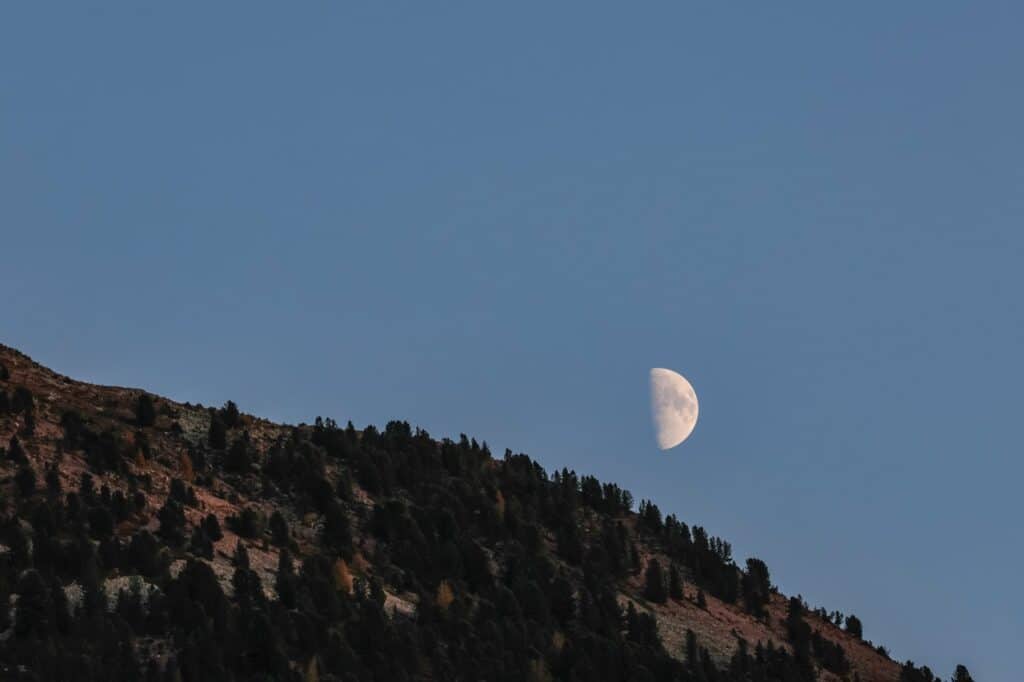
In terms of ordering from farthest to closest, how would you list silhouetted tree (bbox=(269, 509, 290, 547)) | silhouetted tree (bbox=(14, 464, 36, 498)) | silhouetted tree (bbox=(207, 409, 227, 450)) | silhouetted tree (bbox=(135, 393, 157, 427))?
silhouetted tree (bbox=(135, 393, 157, 427)), silhouetted tree (bbox=(207, 409, 227, 450)), silhouetted tree (bbox=(269, 509, 290, 547)), silhouetted tree (bbox=(14, 464, 36, 498))

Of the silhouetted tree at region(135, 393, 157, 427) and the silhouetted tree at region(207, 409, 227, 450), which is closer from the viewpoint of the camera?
the silhouetted tree at region(207, 409, 227, 450)

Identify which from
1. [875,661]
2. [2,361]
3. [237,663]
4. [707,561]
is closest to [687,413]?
[707,561]

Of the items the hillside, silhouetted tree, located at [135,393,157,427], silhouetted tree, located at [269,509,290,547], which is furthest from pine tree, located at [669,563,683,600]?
silhouetted tree, located at [135,393,157,427]

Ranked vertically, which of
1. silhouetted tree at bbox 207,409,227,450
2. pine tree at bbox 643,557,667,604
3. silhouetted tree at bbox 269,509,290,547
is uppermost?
silhouetted tree at bbox 207,409,227,450

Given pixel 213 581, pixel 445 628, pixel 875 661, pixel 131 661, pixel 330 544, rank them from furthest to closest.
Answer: pixel 875 661 < pixel 330 544 < pixel 445 628 < pixel 213 581 < pixel 131 661

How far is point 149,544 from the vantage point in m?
96.1

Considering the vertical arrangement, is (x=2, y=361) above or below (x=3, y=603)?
above

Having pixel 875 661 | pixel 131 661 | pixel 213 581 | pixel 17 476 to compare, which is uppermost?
pixel 875 661

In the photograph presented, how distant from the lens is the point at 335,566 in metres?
106

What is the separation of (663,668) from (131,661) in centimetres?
3578

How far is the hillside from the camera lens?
87.8 m

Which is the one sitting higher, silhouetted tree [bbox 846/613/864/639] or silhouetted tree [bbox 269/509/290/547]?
silhouetted tree [bbox 846/613/864/639]

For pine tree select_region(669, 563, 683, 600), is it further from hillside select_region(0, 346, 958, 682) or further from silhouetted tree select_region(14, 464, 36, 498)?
silhouetted tree select_region(14, 464, 36, 498)

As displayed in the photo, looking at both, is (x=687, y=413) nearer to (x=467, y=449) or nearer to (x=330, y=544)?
(x=467, y=449)
